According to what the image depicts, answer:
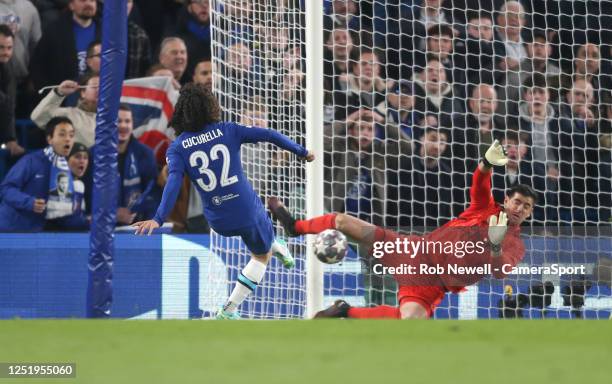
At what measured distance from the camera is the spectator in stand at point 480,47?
10781mm

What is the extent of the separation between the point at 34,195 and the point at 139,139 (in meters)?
1.11

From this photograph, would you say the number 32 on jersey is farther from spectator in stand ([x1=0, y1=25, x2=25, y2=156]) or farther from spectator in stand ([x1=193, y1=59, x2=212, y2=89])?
spectator in stand ([x1=0, y1=25, x2=25, y2=156])

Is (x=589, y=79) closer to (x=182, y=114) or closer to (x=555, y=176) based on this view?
(x=555, y=176)

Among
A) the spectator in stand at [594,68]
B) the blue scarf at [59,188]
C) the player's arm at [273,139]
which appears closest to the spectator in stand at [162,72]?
the blue scarf at [59,188]

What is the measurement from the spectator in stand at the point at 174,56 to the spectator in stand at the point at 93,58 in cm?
58

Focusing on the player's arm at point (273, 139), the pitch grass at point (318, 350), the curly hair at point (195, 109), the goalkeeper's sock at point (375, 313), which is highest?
the curly hair at point (195, 109)

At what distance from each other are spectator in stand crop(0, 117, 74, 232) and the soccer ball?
9.52ft

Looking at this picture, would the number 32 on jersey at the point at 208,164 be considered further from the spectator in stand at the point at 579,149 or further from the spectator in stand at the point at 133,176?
the spectator in stand at the point at 579,149

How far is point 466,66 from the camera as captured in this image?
10711 mm

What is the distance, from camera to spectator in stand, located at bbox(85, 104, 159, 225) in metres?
11.3

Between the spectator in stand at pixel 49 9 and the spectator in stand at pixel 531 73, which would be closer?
the spectator in stand at pixel 531 73

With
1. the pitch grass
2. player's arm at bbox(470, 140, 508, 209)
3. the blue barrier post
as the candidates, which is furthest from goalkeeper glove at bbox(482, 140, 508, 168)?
the blue barrier post

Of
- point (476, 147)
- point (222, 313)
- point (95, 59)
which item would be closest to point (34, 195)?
point (95, 59)

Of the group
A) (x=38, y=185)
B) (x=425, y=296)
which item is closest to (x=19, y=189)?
(x=38, y=185)
